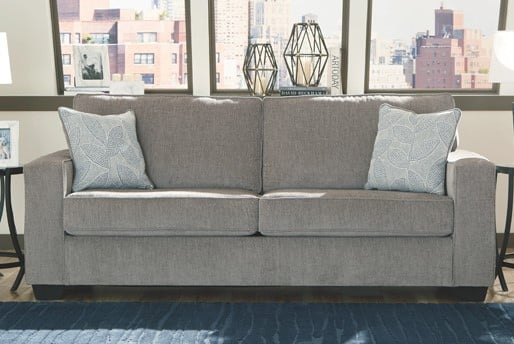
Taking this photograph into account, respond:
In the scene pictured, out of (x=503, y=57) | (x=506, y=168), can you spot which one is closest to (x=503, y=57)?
(x=503, y=57)

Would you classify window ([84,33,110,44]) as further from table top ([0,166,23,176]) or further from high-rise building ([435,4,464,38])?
high-rise building ([435,4,464,38])

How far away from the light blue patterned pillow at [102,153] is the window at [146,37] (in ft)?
3.43

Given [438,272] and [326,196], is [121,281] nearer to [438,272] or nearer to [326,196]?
[326,196]

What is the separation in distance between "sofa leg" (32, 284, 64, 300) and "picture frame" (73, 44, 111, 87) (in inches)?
60.7

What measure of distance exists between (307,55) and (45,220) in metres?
1.77

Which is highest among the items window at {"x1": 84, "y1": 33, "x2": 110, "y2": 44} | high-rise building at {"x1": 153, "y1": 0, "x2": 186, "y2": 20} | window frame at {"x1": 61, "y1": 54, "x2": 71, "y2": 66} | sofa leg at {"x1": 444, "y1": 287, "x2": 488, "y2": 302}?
high-rise building at {"x1": 153, "y1": 0, "x2": 186, "y2": 20}

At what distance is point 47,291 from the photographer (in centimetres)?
314

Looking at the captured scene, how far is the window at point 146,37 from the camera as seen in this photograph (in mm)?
4273

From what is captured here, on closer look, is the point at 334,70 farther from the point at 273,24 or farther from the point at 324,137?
the point at 324,137

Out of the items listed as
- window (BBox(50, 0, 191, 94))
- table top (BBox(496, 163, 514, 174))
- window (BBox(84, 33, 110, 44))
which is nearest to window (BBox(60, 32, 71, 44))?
window (BBox(50, 0, 191, 94))

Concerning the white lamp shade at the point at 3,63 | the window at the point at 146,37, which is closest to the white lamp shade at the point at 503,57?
the window at the point at 146,37

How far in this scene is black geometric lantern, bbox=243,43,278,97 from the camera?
407cm

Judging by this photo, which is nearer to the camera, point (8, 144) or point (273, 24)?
point (8, 144)

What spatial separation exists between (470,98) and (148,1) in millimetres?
2016
